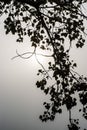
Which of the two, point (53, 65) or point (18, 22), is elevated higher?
point (18, 22)

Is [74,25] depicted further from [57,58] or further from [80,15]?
[57,58]

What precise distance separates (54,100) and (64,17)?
3.00 meters

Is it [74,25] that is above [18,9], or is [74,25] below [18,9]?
below

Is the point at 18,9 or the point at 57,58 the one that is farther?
the point at 18,9

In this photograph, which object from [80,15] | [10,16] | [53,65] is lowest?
[53,65]

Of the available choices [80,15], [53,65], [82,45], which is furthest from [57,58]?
[80,15]

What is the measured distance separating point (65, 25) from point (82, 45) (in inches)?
36.9

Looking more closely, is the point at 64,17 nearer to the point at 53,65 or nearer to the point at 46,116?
the point at 53,65

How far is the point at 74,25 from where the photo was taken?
9.42 m

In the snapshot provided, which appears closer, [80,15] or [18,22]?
[80,15]

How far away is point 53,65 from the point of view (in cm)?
911

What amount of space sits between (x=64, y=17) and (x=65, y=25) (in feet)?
A: 1.21

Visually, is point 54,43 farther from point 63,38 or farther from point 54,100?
point 54,100

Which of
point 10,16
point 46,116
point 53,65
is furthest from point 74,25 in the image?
point 46,116
